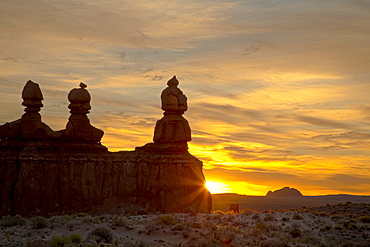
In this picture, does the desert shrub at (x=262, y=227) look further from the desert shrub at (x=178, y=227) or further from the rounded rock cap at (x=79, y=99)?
the rounded rock cap at (x=79, y=99)

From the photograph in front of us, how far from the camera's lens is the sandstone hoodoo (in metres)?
62.1

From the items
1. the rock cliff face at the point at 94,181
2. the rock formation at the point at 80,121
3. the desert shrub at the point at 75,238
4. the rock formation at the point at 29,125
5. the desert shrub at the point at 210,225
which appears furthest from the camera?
the rock formation at the point at 80,121

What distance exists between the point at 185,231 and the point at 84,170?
30867 millimetres

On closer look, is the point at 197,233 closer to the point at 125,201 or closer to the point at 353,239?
the point at 353,239

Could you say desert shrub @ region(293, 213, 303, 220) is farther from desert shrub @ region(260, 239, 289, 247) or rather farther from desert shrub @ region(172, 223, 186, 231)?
desert shrub @ region(172, 223, 186, 231)

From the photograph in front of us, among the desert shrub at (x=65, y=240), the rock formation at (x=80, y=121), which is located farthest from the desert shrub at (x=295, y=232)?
the rock formation at (x=80, y=121)

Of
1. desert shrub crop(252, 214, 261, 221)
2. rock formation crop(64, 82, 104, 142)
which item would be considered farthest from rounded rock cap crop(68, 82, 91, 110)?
desert shrub crop(252, 214, 261, 221)

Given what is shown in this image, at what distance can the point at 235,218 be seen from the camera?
41.8 meters

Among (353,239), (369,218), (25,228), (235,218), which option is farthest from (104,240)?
(369,218)

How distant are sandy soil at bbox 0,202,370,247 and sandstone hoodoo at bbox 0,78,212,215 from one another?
71.7ft

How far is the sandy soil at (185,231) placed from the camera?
31.7 m

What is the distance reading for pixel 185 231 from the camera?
35250 mm

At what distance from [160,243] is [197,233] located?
3.28 m

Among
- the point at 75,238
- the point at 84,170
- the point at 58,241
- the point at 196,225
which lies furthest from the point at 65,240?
the point at 84,170
